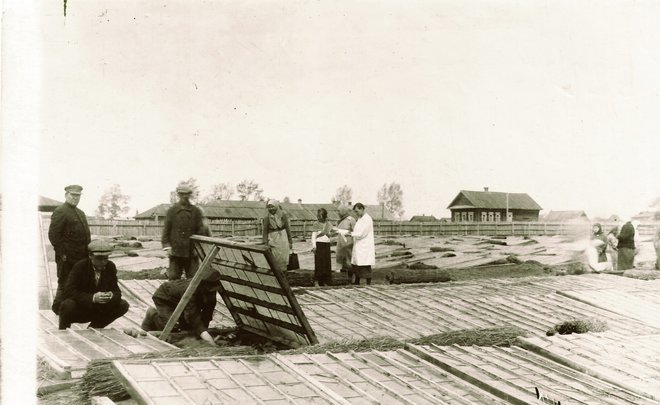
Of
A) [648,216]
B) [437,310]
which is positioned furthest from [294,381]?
[648,216]

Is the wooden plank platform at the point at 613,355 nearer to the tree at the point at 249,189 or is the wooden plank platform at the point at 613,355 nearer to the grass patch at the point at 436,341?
the grass patch at the point at 436,341

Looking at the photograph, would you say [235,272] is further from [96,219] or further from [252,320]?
[96,219]

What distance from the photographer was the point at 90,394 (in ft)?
12.2

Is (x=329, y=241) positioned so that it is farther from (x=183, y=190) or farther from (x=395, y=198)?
(x=395, y=198)

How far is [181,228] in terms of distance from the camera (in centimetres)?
736

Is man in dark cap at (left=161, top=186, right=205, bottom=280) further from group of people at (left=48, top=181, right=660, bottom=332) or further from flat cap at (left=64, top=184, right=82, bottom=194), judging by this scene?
flat cap at (left=64, top=184, right=82, bottom=194)

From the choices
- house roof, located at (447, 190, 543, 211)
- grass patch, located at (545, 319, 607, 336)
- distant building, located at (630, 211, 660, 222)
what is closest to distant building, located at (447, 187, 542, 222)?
house roof, located at (447, 190, 543, 211)

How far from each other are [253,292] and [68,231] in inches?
96.8

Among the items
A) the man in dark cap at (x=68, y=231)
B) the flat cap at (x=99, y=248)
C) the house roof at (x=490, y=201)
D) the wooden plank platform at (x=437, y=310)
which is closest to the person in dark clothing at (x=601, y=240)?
the wooden plank platform at (x=437, y=310)

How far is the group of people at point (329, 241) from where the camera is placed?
30.0ft

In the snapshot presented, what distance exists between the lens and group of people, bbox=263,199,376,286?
9.15 metres

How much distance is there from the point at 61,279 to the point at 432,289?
4.71 m

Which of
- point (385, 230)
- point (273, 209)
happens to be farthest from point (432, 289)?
point (385, 230)

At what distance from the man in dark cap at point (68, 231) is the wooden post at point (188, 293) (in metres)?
1.87
